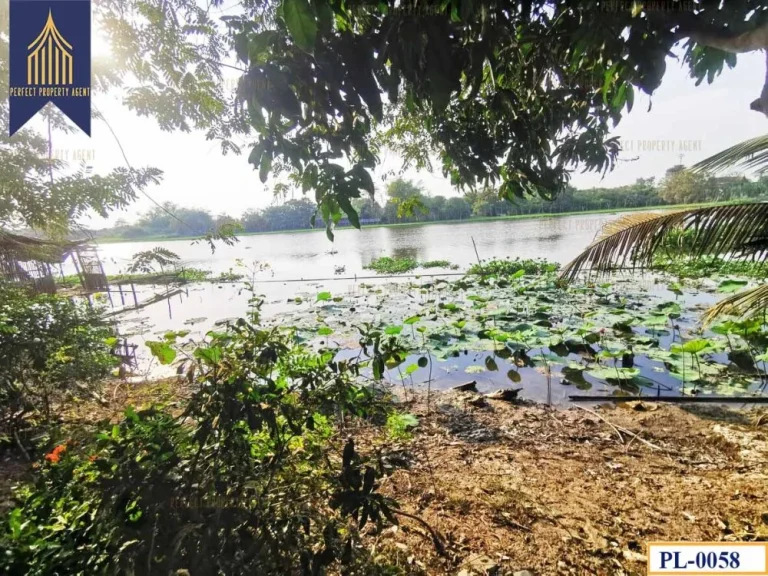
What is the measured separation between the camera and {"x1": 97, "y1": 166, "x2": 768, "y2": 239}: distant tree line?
1676 mm

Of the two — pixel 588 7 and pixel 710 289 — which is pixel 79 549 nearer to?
pixel 588 7

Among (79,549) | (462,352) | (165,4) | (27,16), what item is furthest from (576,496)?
(165,4)

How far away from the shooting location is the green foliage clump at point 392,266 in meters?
9.38

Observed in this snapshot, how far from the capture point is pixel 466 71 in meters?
0.99

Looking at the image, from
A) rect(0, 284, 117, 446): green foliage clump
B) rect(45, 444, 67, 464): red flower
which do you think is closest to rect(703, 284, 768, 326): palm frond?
rect(45, 444, 67, 464): red flower

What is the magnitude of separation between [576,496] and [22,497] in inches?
75.9

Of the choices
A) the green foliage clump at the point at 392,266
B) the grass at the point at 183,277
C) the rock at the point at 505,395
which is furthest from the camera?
the grass at the point at 183,277

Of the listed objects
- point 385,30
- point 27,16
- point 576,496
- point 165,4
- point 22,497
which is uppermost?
point 165,4

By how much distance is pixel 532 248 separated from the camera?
35.9 feet

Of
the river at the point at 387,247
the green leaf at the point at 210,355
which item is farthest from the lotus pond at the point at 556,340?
the river at the point at 387,247

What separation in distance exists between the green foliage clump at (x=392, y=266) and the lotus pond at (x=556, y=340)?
328cm

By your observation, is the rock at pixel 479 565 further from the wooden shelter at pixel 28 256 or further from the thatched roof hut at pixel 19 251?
the thatched roof hut at pixel 19 251

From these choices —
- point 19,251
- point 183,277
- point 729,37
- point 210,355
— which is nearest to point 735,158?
point 729,37

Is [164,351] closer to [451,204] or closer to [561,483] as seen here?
[561,483]
